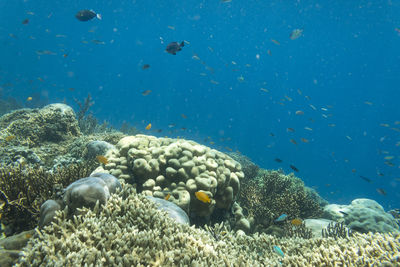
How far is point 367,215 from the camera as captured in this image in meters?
7.45

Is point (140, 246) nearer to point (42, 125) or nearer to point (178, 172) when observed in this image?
point (178, 172)

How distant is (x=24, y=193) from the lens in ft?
12.5

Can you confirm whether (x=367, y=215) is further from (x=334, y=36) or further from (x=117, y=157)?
(x=334, y=36)

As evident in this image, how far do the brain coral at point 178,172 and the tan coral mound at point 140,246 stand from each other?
131cm

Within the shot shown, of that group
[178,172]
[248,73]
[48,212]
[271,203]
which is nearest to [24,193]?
[48,212]

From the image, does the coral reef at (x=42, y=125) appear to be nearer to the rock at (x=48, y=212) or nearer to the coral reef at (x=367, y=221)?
the rock at (x=48, y=212)

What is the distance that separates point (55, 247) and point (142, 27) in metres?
102

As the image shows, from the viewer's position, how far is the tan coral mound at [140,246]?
2.14 m

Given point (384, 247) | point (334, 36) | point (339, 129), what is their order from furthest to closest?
point (339, 129) < point (334, 36) < point (384, 247)

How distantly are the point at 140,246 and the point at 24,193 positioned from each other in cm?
290

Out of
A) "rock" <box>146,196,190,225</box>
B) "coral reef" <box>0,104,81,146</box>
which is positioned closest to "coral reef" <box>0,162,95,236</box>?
"rock" <box>146,196,190,225</box>

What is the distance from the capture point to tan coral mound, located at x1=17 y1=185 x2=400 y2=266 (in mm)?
2145

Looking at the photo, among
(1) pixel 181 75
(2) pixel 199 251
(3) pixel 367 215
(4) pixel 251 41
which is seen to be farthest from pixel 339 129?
(2) pixel 199 251

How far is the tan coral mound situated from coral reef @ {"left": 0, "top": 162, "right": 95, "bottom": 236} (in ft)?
3.75
